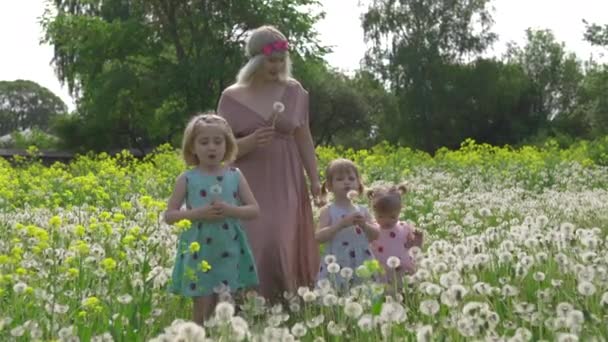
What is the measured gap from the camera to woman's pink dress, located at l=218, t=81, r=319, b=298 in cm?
559

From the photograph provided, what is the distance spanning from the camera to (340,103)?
50.8 metres

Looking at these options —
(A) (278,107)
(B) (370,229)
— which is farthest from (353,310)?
(A) (278,107)

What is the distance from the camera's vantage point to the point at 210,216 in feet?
15.5

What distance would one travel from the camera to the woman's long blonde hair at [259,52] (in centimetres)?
554

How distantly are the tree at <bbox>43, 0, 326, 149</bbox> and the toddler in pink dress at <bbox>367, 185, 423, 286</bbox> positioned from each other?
2856 centimetres

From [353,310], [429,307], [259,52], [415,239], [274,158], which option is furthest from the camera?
[415,239]

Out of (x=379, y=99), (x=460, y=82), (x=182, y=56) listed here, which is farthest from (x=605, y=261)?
(x=379, y=99)

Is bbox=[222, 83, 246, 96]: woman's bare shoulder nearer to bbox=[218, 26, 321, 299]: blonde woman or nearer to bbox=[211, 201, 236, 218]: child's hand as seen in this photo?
bbox=[218, 26, 321, 299]: blonde woman

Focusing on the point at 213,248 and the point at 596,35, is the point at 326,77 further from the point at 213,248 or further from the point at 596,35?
the point at 213,248

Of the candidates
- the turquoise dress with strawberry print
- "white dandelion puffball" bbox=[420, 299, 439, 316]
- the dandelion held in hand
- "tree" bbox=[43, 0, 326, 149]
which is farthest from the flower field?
"tree" bbox=[43, 0, 326, 149]

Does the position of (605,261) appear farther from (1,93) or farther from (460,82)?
(1,93)

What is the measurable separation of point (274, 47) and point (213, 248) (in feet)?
4.45

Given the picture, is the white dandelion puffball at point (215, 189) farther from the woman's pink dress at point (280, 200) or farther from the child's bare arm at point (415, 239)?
the child's bare arm at point (415, 239)

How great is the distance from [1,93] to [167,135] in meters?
74.6
